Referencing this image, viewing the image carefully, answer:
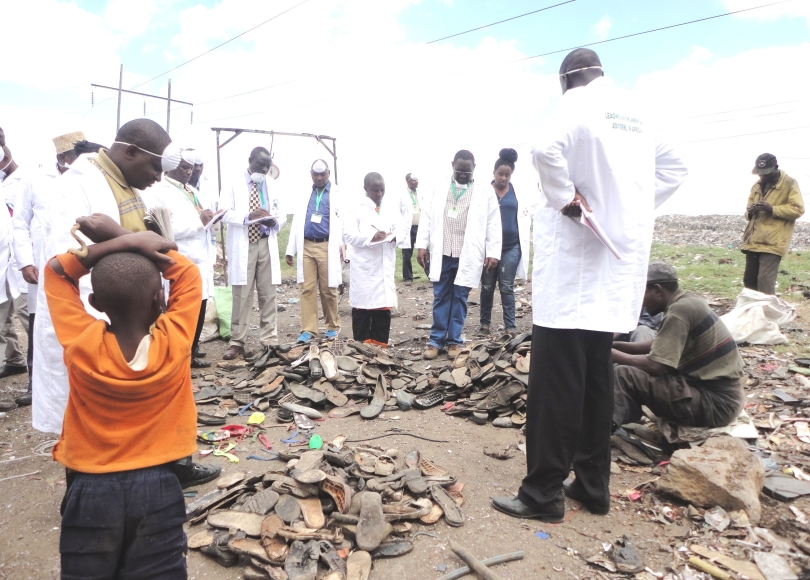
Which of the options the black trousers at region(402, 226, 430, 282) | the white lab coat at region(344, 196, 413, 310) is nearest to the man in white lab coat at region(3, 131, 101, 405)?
the white lab coat at region(344, 196, 413, 310)

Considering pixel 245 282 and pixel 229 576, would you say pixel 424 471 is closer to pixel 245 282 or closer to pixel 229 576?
pixel 229 576

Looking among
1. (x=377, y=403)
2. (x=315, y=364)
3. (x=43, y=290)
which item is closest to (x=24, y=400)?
(x=315, y=364)

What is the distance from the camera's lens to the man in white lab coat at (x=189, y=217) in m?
4.93

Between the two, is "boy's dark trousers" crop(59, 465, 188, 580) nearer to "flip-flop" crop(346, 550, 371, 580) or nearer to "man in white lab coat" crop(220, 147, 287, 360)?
"flip-flop" crop(346, 550, 371, 580)

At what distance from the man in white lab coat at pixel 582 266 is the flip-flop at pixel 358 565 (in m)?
0.87

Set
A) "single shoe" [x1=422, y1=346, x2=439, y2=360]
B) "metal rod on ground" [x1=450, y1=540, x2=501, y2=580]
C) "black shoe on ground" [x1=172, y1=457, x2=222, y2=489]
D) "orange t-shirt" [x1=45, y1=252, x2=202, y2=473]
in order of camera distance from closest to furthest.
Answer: "orange t-shirt" [x1=45, y1=252, x2=202, y2=473] < "metal rod on ground" [x1=450, y1=540, x2=501, y2=580] < "black shoe on ground" [x1=172, y1=457, x2=222, y2=489] < "single shoe" [x1=422, y1=346, x2=439, y2=360]

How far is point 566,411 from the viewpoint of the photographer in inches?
108

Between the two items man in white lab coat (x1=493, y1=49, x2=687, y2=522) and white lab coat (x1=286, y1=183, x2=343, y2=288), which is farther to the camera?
white lab coat (x1=286, y1=183, x2=343, y2=288)

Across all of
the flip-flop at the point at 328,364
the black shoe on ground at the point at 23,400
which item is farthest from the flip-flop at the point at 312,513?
the black shoe on ground at the point at 23,400

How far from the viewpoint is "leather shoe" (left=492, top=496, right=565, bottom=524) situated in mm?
2855

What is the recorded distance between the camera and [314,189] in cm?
671

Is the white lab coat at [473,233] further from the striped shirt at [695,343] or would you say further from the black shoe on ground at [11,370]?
the black shoe on ground at [11,370]

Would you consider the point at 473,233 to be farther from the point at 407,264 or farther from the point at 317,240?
the point at 407,264

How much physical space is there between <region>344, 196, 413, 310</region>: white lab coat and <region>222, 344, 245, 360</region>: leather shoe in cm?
148
